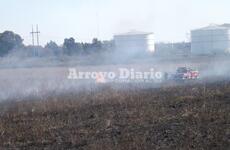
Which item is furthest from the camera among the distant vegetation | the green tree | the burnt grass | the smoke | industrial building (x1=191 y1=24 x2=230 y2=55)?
the distant vegetation

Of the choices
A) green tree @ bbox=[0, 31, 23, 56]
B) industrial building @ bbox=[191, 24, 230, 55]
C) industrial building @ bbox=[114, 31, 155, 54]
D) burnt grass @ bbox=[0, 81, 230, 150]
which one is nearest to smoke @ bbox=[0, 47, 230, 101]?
industrial building @ bbox=[114, 31, 155, 54]

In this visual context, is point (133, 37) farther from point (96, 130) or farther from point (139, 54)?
point (96, 130)

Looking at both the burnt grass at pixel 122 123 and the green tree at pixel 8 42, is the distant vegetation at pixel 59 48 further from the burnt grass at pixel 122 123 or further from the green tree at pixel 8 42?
the burnt grass at pixel 122 123

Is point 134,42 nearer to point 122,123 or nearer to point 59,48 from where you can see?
point 59,48

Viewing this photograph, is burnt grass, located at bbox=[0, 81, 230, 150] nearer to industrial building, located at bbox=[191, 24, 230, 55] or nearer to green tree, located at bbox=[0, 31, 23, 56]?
industrial building, located at bbox=[191, 24, 230, 55]

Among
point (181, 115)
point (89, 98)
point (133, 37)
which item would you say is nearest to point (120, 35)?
point (133, 37)

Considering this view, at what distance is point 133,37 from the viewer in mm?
75750

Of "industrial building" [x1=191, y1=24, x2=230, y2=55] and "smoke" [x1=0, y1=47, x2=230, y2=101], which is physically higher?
"industrial building" [x1=191, y1=24, x2=230, y2=55]

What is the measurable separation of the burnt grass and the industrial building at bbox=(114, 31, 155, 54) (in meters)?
54.2

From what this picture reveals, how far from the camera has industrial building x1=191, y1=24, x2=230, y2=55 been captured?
75.8 m

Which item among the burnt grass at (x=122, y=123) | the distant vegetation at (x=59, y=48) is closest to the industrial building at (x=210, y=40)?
the distant vegetation at (x=59, y=48)

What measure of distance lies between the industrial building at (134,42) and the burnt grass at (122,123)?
5417 cm

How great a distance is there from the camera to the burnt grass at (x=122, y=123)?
35.7ft

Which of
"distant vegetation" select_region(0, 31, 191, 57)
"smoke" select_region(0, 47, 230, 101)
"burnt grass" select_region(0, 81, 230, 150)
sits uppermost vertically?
"distant vegetation" select_region(0, 31, 191, 57)
